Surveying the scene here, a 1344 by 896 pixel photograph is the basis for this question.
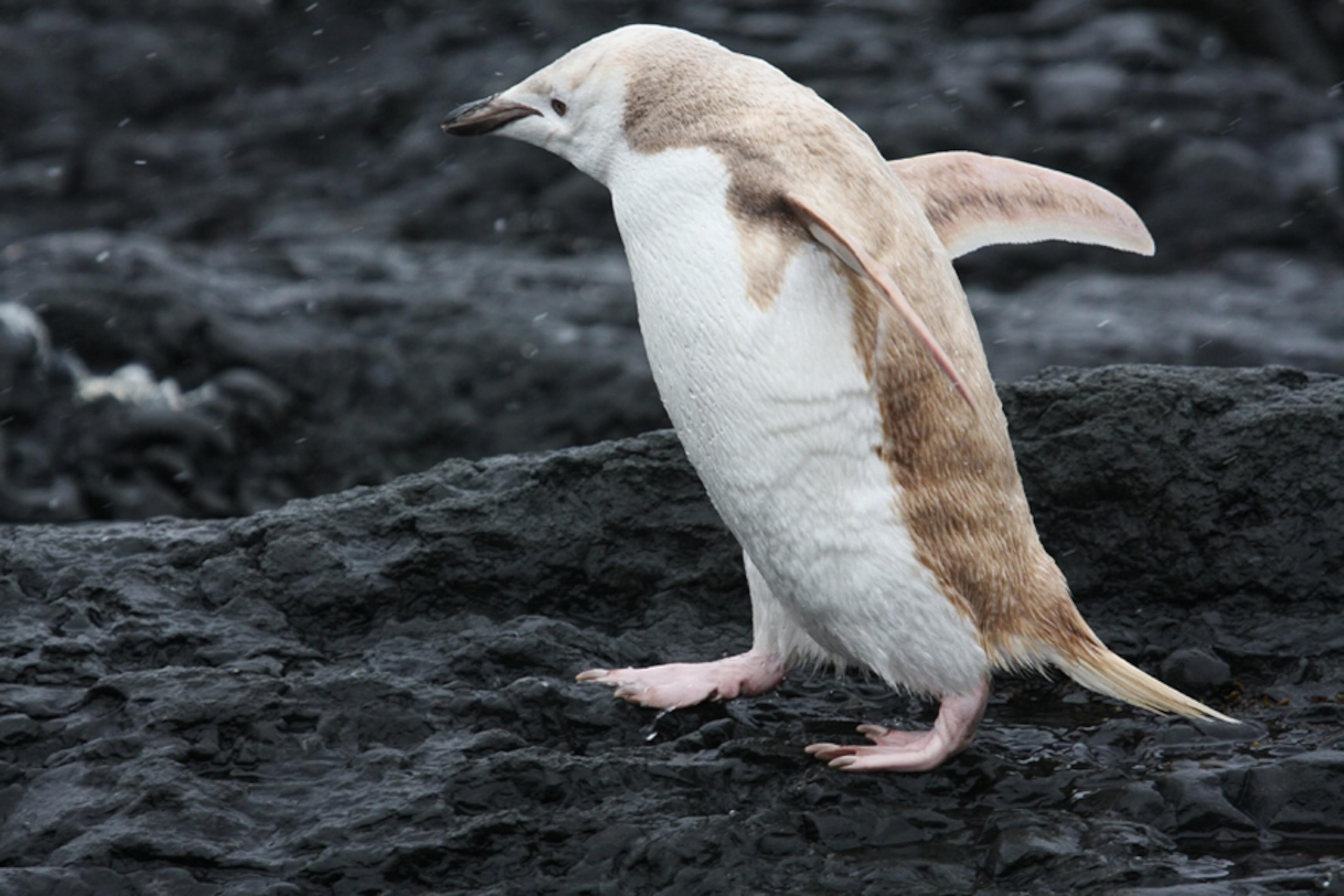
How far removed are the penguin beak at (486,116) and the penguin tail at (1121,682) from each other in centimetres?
157

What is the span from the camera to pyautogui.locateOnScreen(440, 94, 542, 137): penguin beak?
3604mm

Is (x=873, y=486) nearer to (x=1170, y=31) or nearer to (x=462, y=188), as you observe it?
(x=462, y=188)

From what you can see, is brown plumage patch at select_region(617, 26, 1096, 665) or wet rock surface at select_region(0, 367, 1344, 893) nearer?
wet rock surface at select_region(0, 367, 1344, 893)

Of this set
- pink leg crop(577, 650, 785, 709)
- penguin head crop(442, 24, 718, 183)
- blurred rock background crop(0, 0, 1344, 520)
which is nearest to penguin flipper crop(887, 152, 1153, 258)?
penguin head crop(442, 24, 718, 183)

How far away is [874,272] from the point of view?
3.01 metres

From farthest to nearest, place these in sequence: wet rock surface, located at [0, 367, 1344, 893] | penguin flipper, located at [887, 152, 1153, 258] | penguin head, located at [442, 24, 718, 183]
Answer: penguin flipper, located at [887, 152, 1153, 258], penguin head, located at [442, 24, 718, 183], wet rock surface, located at [0, 367, 1344, 893]

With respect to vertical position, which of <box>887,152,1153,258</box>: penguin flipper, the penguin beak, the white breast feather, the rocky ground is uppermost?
the penguin beak

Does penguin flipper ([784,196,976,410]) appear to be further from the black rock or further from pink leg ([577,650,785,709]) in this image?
the black rock

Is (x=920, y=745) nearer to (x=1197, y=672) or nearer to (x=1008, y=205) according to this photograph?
(x=1197, y=672)

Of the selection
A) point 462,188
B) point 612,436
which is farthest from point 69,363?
point 462,188

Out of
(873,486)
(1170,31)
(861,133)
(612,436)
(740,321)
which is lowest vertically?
(612,436)

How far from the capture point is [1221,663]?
12.0 feet

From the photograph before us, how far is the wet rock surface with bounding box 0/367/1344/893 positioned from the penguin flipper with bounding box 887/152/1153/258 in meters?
0.43

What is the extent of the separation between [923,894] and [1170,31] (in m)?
9.79
